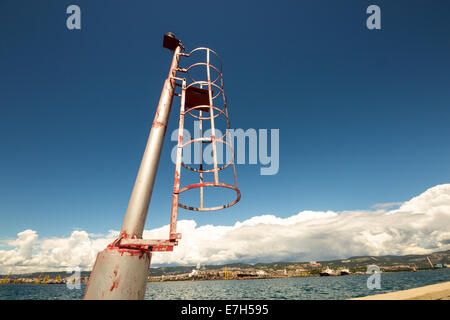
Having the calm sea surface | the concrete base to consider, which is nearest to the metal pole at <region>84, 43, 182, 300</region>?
the concrete base

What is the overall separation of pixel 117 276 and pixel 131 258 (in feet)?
0.82

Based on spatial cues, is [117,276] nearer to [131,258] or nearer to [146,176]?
[131,258]

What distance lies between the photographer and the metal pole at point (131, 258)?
8.71ft

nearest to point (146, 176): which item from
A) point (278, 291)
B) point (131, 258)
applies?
point (131, 258)

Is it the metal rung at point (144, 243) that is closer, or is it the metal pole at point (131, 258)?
the metal pole at point (131, 258)

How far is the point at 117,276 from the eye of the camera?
8.81 feet

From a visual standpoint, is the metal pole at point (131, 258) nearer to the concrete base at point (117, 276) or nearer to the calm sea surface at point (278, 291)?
the concrete base at point (117, 276)

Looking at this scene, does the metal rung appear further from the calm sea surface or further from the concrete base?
the calm sea surface

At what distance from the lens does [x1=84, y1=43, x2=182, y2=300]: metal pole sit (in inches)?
104

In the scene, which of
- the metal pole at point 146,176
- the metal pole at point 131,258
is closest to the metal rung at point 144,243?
the metal pole at point 131,258

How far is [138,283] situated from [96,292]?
1.64 feet
